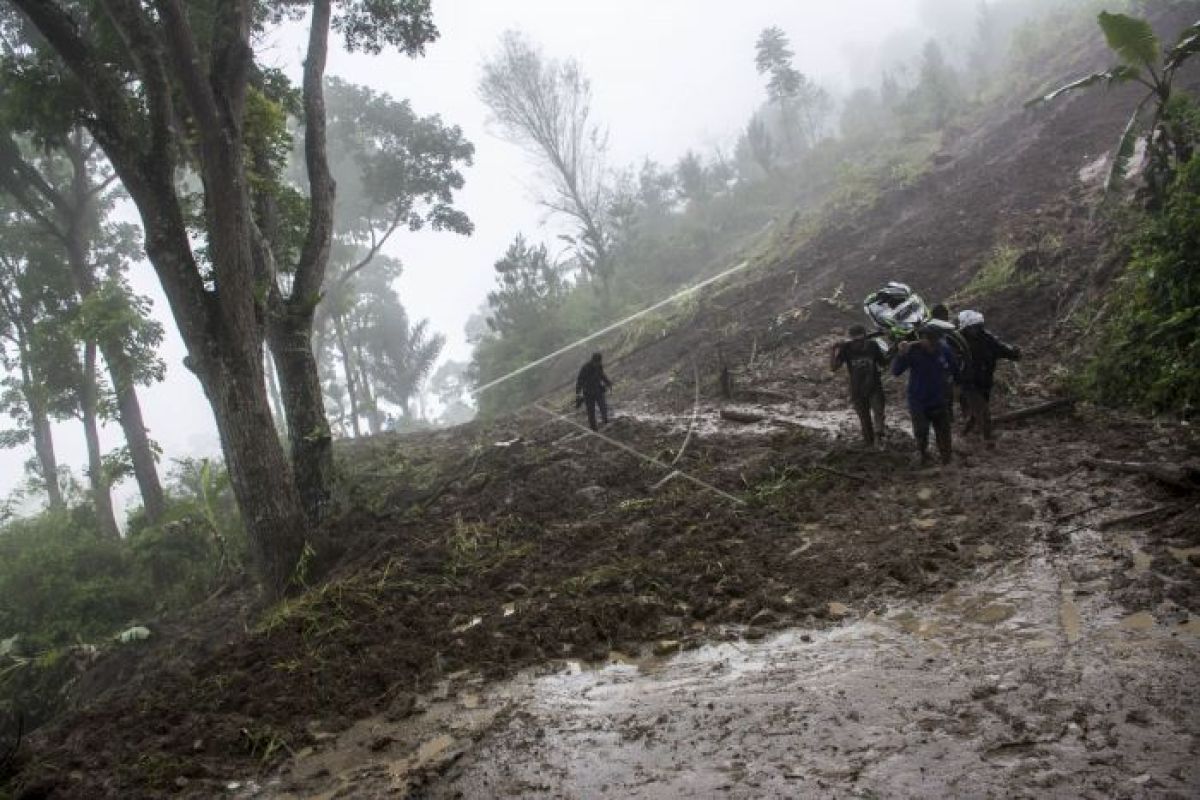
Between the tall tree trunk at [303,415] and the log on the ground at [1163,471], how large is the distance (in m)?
7.26

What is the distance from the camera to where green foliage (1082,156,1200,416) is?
5453mm

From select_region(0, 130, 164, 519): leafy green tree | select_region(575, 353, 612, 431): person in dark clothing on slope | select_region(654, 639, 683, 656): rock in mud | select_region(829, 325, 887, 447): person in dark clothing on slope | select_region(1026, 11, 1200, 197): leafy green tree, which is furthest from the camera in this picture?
select_region(0, 130, 164, 519): leafy green tree

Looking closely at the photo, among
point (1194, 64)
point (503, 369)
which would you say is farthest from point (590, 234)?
point (1194, 64)

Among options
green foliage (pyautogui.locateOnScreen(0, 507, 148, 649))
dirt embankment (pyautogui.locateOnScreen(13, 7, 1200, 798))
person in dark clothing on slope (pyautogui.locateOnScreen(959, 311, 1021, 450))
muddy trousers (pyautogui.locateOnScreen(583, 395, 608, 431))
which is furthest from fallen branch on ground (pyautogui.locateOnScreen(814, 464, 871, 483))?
green foliage (pyautogui.locateOnScreen(0, 507, 148, 649))

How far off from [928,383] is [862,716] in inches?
164

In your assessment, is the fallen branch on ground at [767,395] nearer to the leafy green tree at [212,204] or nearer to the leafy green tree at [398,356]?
the leafy green tree at [212,204]

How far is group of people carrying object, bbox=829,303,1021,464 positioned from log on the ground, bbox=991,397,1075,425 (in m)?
0.29

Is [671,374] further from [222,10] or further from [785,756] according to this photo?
[785,756]

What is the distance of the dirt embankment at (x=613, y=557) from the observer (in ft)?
12.2

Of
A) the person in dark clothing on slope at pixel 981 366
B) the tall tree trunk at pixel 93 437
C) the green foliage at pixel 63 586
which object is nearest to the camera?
the person in dark clothing on slope at pixel 981 366

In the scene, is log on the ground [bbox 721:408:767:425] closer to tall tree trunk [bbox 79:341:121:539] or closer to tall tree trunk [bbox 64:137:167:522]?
tall tree trunk [bbox 64:137:167:522]

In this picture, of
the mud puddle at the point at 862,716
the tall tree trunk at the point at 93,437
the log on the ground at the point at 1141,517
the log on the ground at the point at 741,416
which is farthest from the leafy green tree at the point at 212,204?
the tall tree trunk at the point at 93,437

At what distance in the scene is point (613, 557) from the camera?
548 cm

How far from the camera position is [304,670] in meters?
4.20
